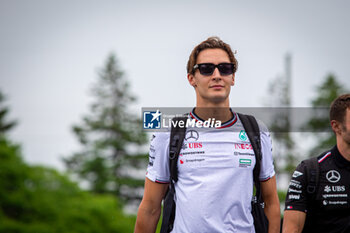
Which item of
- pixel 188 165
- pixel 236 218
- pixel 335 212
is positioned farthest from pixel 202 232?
pixel 335 212

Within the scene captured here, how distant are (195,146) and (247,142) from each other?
448 millimetres

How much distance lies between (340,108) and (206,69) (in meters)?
1.57

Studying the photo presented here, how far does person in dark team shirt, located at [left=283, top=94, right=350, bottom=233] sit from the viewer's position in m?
4.34

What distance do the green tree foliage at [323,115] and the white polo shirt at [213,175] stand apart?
125 ft

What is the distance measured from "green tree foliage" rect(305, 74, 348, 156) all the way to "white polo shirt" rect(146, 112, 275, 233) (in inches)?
1499

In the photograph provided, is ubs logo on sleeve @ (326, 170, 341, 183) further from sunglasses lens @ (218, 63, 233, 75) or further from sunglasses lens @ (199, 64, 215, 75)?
sunglasses lens @ (199, 64, 215, 75)

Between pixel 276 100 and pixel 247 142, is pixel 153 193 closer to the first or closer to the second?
pixel 247 142

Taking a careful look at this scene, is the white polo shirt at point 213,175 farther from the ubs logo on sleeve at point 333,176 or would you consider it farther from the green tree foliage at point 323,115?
the green tree foliage at point 323,115

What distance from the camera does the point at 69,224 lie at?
79.9ft

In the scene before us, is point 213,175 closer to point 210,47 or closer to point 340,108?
point 210,47

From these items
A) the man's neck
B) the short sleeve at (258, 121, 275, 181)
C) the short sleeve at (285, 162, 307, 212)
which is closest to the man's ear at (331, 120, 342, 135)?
the man's neck

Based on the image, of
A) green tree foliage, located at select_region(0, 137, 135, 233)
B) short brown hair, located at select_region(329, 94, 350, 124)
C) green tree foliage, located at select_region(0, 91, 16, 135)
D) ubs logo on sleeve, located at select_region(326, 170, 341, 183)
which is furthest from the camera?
green tree foliage, located at select_region(0, 91, 16, 135)

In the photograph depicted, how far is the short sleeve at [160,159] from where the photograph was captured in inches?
154

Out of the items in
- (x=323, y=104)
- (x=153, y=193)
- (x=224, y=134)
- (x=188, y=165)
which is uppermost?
(x=323, y=104)
